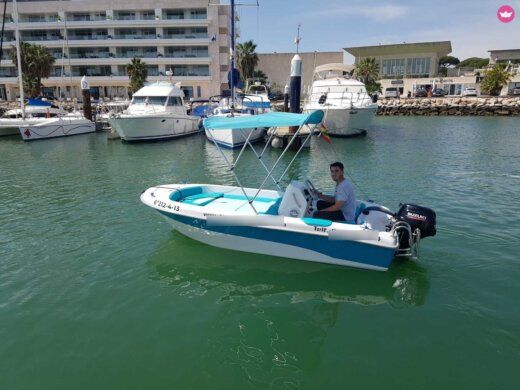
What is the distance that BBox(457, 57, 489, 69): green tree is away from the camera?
9264 centimetres

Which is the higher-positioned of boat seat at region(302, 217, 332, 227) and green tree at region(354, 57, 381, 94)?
green tree at region(354, 57, 381, 94)

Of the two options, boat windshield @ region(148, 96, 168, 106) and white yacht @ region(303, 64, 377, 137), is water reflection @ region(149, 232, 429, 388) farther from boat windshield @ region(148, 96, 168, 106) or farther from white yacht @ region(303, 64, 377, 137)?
boat windshield @ region(148, 96, 168, 106)

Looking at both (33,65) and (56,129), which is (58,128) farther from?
(33,65)

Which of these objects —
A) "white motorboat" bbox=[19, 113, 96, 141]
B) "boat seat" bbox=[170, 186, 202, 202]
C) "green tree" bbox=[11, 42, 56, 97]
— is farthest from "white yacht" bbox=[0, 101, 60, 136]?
"boat seat" bbox=[170, 186, 202, 202]

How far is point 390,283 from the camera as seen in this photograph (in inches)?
268

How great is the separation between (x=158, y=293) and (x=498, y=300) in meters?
5.70

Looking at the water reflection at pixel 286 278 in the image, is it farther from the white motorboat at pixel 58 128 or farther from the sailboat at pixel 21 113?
the sailboat at pixel 21 113

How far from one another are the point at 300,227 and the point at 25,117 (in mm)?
30594

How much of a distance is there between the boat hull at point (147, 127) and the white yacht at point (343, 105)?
9.65 metres

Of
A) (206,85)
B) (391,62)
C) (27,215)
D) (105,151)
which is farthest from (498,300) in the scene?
(391,62)

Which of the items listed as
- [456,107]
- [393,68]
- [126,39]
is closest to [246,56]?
[126,39]

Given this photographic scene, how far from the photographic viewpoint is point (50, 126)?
27875 millimetres

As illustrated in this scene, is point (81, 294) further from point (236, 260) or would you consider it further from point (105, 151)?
point (105, 151)

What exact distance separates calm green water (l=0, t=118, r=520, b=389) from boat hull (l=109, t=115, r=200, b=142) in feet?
47.9
